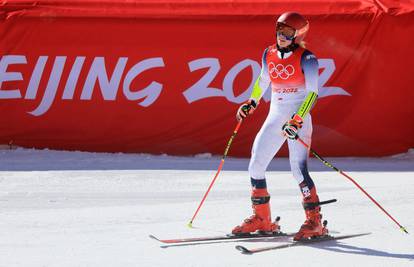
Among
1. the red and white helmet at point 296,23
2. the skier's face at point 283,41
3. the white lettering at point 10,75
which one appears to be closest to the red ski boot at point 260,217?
the skier's face at point 283,41

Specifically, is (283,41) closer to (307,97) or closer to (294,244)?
(307,97)

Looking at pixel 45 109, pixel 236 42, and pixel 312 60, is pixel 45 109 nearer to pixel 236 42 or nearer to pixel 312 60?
pixel 236 42

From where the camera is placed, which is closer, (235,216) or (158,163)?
(235,216)

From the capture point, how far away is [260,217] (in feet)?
26.7

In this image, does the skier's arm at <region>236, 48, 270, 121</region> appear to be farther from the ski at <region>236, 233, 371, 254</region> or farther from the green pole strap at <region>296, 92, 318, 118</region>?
the ski at <region>236, 233, 371, 254</region>

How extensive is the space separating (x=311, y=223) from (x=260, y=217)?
1.57ft

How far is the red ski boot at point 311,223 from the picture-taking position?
25.6 ft

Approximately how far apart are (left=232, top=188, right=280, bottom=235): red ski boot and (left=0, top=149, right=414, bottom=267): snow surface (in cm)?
26

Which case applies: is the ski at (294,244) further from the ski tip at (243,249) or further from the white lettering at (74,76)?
the white lettering at (74,76)

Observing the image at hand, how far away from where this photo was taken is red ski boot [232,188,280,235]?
809 centimetres

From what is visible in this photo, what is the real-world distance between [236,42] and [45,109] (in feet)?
9.52

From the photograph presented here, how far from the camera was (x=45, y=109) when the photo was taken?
13.7 m

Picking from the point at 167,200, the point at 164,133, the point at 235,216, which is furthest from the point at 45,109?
the point at 235,216

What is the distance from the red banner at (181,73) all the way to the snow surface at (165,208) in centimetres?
36
